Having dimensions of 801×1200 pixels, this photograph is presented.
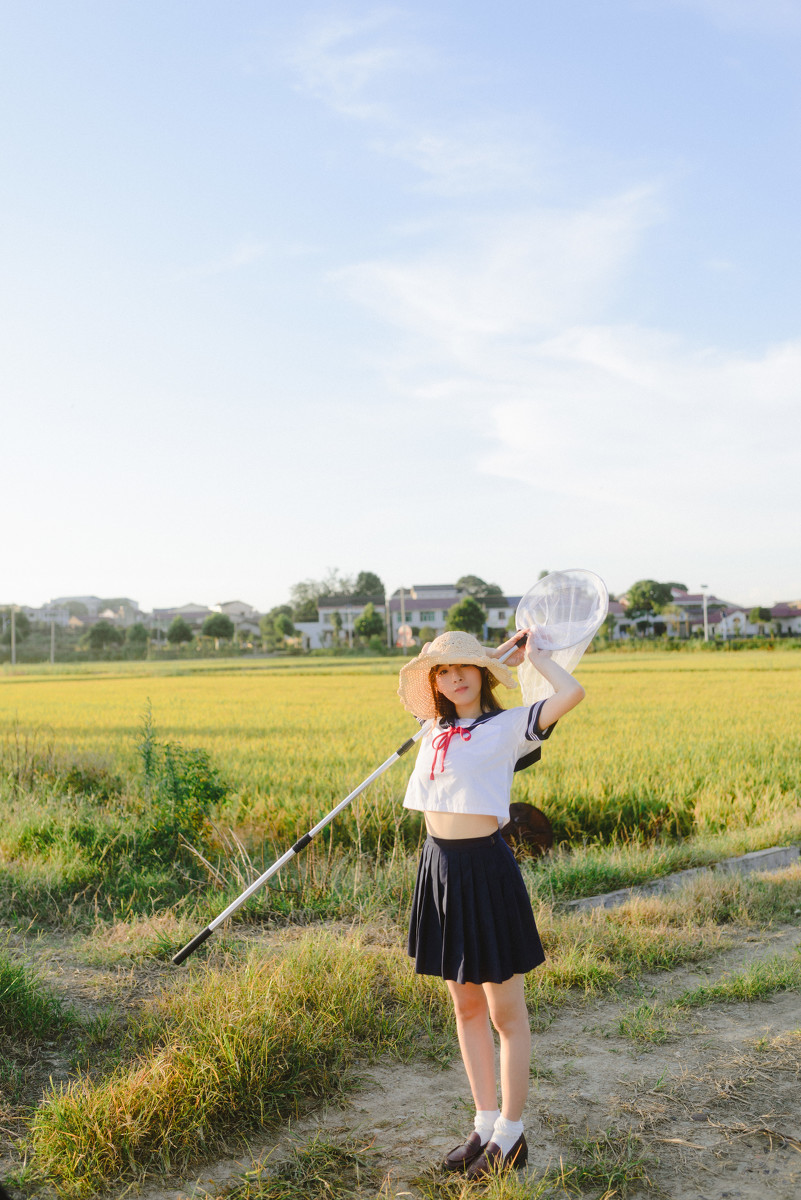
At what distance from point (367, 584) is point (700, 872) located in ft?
360

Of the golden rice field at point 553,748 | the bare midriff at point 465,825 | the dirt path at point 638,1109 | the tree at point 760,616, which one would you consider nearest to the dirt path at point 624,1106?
the dirt path at point 638,1109

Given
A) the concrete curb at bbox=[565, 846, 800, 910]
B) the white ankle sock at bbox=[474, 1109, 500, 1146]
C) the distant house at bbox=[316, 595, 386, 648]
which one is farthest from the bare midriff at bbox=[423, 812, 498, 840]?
the distant house at bbox=[316, 595, 386, 648]

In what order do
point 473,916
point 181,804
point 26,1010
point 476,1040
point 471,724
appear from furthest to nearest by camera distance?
1. point 181,804
2. point 26,1010
3. point 471,724
4. point 476,1040
5. point 473,916

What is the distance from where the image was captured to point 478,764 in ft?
9.78

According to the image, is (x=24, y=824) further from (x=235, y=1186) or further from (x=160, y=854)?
(x=235, y=1186)

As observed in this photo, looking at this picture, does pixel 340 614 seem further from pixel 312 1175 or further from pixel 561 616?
pixel 312 1175

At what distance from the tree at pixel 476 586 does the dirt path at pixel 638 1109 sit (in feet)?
326

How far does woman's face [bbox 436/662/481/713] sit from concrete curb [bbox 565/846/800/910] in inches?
106

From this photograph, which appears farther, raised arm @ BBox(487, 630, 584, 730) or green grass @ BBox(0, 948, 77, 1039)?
green grass @ BBox(0, 948, 77, 1039)

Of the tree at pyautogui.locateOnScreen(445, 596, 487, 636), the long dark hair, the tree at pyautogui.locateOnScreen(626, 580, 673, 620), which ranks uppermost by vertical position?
the tree at pyautogui.locateOnScreen(626, 580, 673, 620)

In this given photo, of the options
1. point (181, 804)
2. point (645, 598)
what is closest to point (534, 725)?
point (181, 804)

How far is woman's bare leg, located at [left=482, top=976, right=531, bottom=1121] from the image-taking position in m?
2.83

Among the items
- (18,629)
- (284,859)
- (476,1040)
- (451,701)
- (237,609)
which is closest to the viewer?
(476,1040)

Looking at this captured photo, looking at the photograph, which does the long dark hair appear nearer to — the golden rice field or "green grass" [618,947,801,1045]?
"green grass" [618,947,801,1045]
